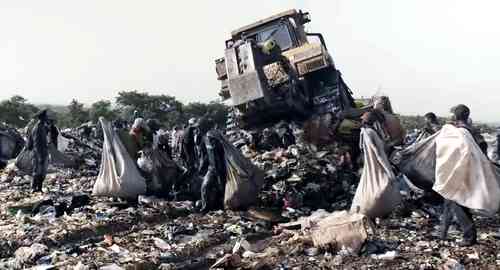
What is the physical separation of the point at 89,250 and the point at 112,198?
2.28 meters

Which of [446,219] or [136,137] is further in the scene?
[136,137]

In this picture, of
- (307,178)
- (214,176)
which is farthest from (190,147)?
(307,178)

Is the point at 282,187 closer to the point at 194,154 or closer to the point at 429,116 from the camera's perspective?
the point at 194,154

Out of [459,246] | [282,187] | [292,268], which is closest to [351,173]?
[282,187]

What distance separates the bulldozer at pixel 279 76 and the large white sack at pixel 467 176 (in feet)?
15.4

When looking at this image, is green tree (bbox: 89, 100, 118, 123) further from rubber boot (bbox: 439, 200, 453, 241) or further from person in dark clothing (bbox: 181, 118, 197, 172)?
rubber boot (bbox: 439, 200, 453, 241)

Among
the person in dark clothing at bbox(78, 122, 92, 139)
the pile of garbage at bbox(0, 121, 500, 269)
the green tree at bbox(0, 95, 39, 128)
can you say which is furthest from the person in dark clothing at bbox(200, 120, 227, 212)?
the green tree at bbox(0, 95, 39, 128)

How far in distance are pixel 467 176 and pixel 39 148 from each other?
5966 millimetres

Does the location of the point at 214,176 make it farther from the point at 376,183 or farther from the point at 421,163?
the point at 421,163

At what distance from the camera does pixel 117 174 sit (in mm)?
6953

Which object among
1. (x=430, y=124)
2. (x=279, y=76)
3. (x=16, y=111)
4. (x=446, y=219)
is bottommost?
(x=446, y=219)

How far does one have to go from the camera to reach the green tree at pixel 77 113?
2056 cm

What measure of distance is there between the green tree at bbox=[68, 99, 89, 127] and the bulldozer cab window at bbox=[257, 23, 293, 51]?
11395mm

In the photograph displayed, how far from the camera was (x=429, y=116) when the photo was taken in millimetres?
7184
